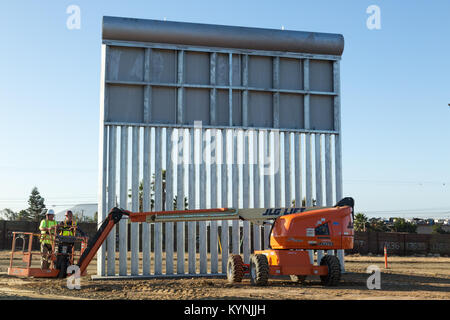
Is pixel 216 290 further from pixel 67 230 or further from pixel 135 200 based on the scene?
pixel 135 200

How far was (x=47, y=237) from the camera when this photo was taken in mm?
16047

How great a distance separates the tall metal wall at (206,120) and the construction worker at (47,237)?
2144 millimetres

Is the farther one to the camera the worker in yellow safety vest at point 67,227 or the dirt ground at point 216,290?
the worker in yellow safety vest at point 67,227

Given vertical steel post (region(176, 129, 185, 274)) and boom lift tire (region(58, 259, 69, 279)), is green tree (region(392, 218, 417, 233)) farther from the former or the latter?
boom lift tire (region(58, 259, 69, 279))

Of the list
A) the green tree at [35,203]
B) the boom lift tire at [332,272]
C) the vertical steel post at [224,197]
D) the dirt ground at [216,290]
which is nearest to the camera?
the dirt ground at [216,290]

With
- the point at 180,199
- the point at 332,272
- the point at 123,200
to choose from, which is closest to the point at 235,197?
the point at 180,199

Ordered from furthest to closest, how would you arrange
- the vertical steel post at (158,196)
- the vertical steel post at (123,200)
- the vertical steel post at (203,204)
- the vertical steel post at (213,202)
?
the vertical steel post at (213,202)
the vertical steel post at (203,204)
the vertical steel post at (158,196)
the vertical steel post at (123,200)

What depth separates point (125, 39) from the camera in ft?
63.5

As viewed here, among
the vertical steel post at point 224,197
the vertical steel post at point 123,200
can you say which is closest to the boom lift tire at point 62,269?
the vertical steel post at point 123,200

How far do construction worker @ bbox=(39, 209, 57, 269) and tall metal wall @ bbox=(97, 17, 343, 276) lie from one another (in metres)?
2.14

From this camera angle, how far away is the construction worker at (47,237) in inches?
627

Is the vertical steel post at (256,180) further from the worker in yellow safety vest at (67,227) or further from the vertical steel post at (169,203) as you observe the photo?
the worker in yellow safety vest at (67,227)
